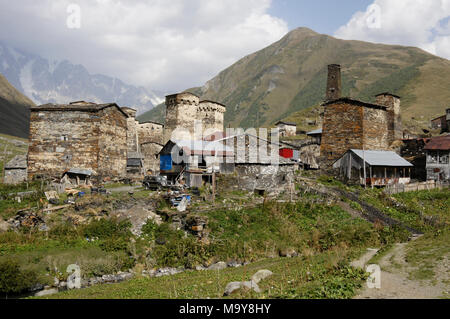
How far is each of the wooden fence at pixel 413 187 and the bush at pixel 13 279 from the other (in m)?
25.3

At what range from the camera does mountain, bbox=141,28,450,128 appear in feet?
304

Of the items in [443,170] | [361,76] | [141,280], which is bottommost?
[141,280]

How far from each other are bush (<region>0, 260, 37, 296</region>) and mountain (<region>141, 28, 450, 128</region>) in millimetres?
79962

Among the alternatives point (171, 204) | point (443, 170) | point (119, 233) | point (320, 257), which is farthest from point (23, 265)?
point (443, 170)

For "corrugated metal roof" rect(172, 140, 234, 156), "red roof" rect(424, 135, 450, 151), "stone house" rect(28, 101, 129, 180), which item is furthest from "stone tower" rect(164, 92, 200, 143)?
"red roof" rect(424, 135, 450, 151)

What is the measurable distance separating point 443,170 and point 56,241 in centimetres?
3248

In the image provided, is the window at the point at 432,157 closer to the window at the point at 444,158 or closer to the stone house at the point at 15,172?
the window at the point at 444,158

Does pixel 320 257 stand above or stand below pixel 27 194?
below

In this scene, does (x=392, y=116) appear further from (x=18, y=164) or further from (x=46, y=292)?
(x=18, y=164)

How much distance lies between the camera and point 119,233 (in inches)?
664

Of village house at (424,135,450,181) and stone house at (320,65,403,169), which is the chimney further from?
village house at (424,135,450,181)

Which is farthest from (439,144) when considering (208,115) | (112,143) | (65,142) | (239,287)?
(65,142)

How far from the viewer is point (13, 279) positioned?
11.7 metres
